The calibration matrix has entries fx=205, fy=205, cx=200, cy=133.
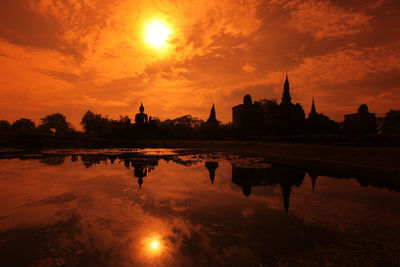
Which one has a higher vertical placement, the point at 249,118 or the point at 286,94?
the point at 286,94

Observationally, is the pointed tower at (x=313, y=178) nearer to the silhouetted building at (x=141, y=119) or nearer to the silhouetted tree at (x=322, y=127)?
the silhouetted tree at (x=322, y=127)

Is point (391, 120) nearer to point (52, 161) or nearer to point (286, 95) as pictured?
point (286, 95)

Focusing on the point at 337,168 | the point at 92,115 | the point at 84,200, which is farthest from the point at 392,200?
the point at 92,115

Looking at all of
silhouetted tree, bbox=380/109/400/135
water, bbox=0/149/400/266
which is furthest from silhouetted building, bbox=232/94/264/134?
water, bbox=0/149/400/266

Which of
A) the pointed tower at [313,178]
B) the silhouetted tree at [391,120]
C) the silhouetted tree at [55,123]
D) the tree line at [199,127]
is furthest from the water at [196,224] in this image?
the silhouetted tree at [55,123]

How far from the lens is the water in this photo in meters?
4.09

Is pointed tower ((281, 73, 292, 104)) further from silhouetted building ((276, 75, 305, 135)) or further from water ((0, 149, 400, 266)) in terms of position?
water ((0, 149, 400, 266))

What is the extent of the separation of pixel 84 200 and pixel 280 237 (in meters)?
6.75

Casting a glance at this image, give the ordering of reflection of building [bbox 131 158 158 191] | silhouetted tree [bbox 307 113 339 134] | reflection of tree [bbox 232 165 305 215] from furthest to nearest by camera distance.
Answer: silhouetted tree [bbox 307 113 339 134]
reflection of building [bbox 131 158 158 191]
reflection of tree [bbox 232 165 305 215]

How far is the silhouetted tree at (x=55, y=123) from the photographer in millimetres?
121831

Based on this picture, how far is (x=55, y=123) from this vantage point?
12412 centimetres

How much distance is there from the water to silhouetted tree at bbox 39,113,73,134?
448 ft

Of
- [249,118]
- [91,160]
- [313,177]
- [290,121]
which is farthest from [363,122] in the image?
[91,160]

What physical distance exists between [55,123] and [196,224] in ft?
484
